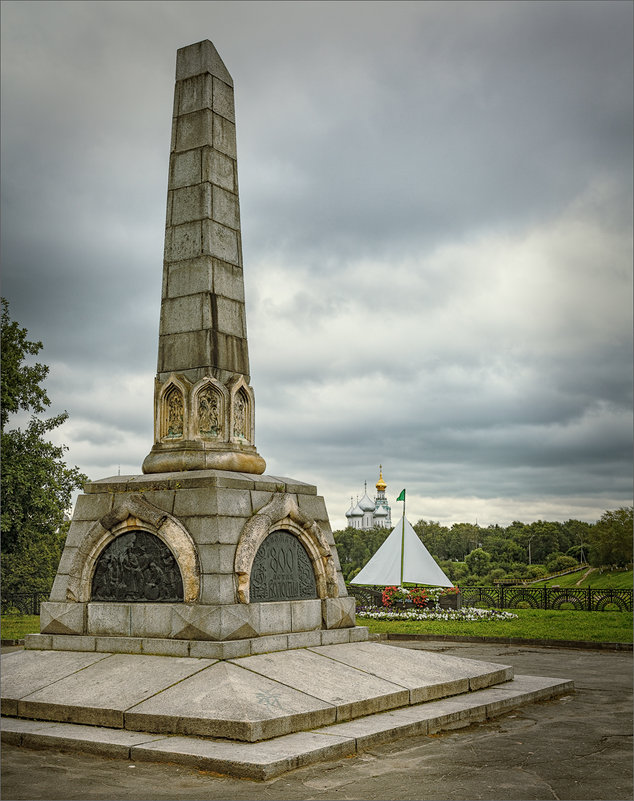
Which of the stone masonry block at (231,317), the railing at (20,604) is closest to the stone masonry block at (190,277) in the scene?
the stone masonry block at (231,317)

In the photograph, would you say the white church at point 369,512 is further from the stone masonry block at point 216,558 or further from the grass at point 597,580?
the stone masonry block at point 216,558

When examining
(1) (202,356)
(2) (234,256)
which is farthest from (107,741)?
(2) (234,256)

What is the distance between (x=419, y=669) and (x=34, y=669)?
14.8ft

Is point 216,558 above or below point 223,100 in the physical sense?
below

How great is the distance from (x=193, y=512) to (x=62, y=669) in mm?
2236

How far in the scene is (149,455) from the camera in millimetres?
10984

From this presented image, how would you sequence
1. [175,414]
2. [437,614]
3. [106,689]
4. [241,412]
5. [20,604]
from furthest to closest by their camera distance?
1. [20,604]
2. [437,614]
3. [241,412]
4. [175,414]
5. [106,689]

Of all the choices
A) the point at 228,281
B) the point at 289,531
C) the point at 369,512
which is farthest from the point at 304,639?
the point at 369,512

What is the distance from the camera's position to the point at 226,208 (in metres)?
11.8

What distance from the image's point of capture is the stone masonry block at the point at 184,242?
37.4 feet

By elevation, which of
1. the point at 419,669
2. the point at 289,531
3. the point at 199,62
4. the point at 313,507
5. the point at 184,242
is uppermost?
the point at 199,62

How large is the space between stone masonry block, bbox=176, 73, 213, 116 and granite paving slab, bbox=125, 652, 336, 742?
7.72 metres

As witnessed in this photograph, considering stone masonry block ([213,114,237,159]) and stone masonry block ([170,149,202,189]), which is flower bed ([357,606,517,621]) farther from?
stone masonry block ([170,149,202,189])

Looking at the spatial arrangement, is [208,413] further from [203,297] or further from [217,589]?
[217,589]
